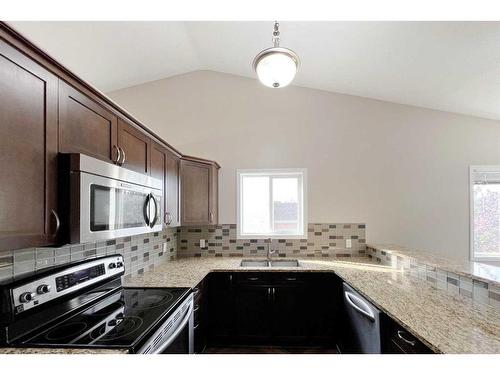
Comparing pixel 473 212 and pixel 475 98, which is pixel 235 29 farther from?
pixel 473 212

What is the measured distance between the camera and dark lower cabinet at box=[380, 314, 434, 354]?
4.00ft

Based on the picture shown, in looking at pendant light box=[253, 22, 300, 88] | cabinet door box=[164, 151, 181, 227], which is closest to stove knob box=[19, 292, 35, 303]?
cabinet door box=[164, 151, 181, 227]

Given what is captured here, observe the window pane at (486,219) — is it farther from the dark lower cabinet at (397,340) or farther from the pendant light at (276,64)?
the pendant light at (276,64)

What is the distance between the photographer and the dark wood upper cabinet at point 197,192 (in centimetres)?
288

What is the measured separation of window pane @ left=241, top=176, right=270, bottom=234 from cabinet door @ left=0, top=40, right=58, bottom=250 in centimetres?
249

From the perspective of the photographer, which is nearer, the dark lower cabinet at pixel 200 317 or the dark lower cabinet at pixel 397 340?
the dark lower cabinet at pixel 397 340

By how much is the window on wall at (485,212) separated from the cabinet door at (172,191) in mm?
3510

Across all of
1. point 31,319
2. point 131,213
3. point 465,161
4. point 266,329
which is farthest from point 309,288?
point 465,161

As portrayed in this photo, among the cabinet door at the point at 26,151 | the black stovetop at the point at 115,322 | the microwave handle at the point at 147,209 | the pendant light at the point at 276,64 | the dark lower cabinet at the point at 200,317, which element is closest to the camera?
the cabinet door at the point at 26,151

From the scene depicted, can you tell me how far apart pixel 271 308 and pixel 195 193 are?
57.7 inches

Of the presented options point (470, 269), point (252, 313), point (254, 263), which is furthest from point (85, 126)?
point (470, 269)

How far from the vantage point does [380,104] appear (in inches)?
131

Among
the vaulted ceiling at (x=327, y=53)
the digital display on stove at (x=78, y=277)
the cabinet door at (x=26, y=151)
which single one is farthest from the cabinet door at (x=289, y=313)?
the vaulted ceiling at (x=327, y=53)

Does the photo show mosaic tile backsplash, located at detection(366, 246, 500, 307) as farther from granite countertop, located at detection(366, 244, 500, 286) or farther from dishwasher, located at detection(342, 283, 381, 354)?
dishwasher, located at detection(342, 283, 381, 354)
